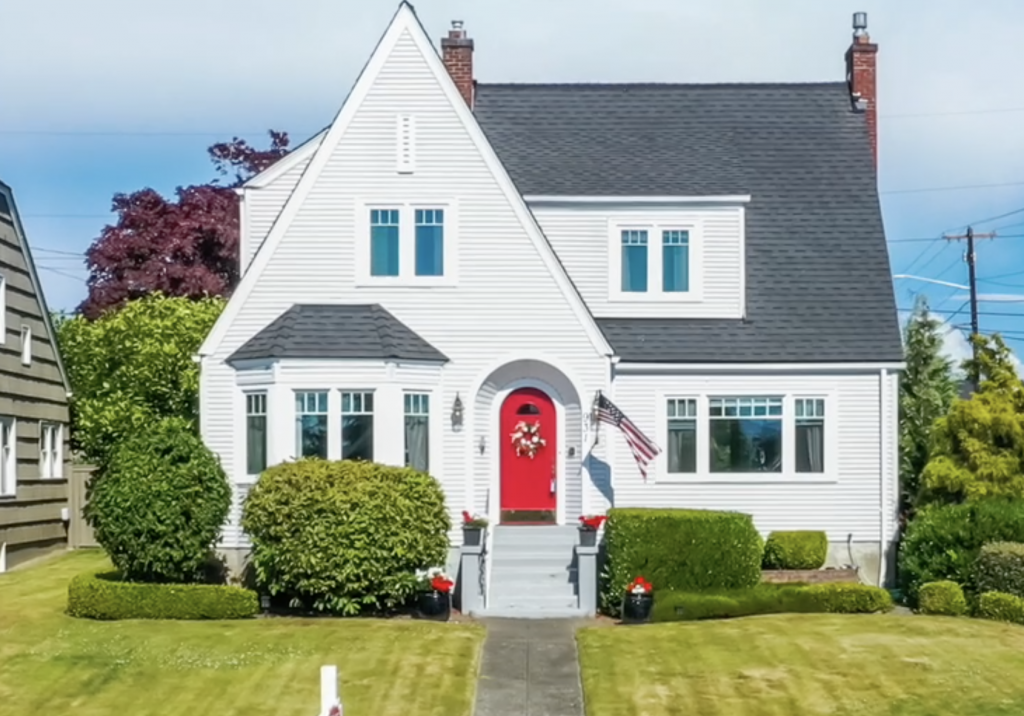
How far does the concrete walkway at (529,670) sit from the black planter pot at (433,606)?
69cm

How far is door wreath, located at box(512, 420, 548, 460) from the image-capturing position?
29.4 m

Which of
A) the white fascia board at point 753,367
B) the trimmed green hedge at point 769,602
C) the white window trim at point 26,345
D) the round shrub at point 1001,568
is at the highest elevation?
the white window trim at point 26,345

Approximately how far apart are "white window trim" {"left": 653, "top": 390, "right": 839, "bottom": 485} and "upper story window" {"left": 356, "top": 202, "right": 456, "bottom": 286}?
4.79 metres

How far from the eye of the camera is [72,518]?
36.9 meters

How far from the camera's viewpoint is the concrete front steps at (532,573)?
26.1 meters

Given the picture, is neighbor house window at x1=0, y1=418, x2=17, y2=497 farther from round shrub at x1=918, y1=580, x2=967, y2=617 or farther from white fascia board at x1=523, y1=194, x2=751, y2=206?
round shrub at x1=918, y1=580, x2=967, y2=617

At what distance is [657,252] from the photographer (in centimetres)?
3061

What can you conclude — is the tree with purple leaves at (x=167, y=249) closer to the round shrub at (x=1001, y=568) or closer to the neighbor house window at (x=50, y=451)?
the neighbor house window at (x=50, y=451)

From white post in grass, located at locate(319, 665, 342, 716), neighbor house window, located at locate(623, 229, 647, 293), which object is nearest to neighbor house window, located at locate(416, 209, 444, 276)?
neighbor house window, located at locate(623, 229, 647, 293)

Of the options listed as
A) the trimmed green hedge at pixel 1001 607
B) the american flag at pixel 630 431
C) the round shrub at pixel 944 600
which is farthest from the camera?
the american flag at pixel 630 431

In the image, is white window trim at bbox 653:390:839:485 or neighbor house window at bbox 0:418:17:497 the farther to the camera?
neighbor house window at bbox 0:418:17:497

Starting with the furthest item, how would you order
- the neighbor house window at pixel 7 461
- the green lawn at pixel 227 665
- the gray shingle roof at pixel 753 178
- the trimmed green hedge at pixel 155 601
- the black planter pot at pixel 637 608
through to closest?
the neighbor house window at pixel 7 461, the gray shingle roof at pixel 753 178, the black planter pot at pixel 637 608, the trimmed green hedge at pixel 155 601, the green lawn at pixel 227 665

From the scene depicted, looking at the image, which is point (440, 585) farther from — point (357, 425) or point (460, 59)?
point (460, 59)

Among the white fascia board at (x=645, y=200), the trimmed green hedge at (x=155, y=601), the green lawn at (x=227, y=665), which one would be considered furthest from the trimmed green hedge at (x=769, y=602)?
the white fascia board at (x=645, y=200)
